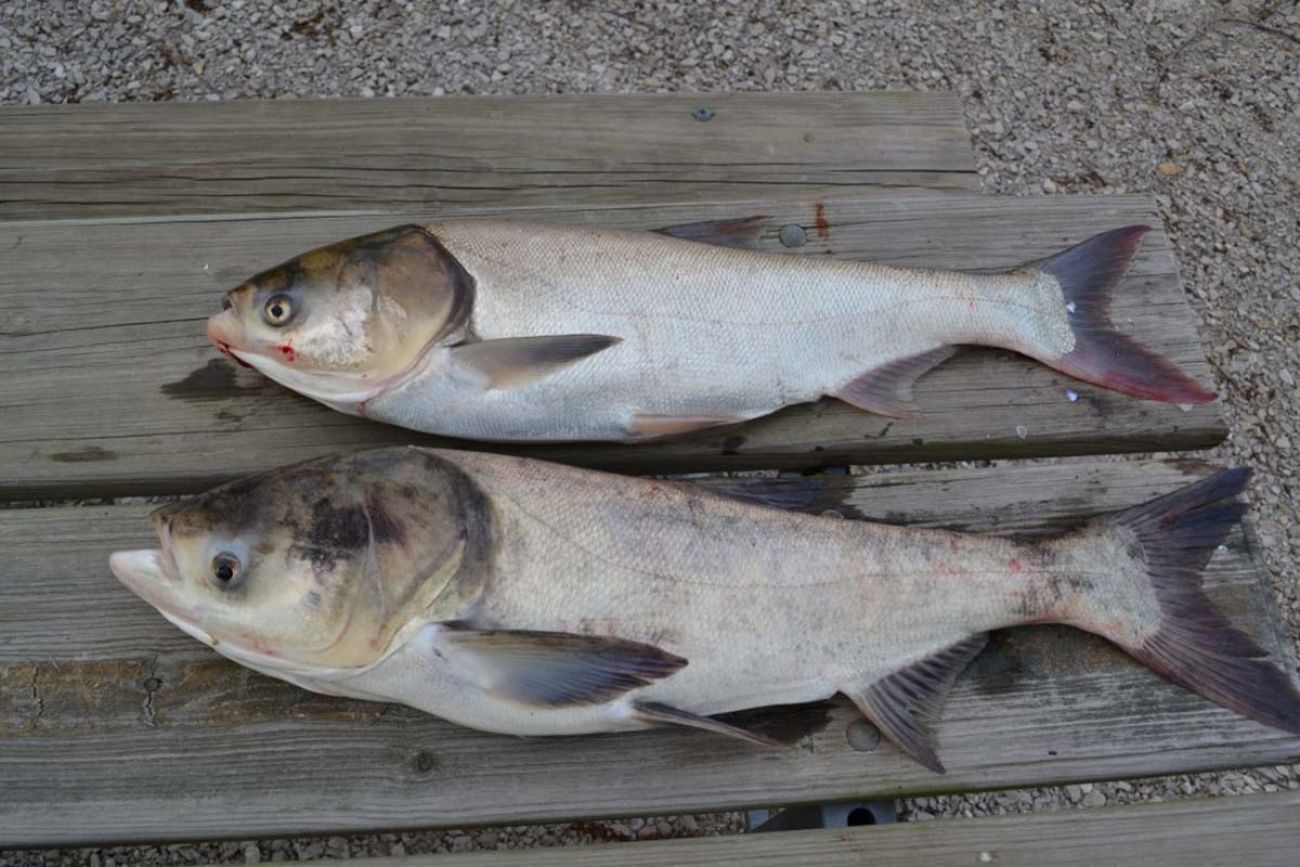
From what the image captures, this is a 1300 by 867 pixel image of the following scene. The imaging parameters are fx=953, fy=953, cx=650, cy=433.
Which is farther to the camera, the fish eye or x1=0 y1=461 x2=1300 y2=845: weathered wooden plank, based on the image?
the fish eye

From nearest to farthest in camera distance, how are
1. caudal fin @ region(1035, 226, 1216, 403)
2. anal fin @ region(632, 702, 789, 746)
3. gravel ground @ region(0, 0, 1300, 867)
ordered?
anal fin @ region(632, 702, 789, 746), caudal fin @ region(1035, 226, 1216, 403), gravel ground @ region(0, 0, 1300, 867)

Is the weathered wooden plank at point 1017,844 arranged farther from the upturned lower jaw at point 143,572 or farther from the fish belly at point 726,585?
the upturned lower jaw at point 143,572

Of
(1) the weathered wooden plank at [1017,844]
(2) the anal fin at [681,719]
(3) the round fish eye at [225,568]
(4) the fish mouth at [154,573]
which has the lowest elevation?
(1) the weathered wooden plank at [1017,844]

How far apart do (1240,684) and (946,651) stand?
70 centimetres

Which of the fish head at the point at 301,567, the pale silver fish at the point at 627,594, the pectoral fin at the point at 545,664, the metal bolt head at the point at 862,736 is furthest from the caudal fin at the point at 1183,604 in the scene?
the fish head at the point at 301,567

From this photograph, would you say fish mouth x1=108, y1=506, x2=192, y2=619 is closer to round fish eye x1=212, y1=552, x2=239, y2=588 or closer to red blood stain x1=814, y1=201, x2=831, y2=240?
round fish eye x1=212, y1=552, x2=239, y2=588

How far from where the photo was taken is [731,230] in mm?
2766

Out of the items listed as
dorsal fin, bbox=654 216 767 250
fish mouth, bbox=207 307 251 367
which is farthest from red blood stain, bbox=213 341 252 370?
dorsal fin, bbox=654 216 767 250

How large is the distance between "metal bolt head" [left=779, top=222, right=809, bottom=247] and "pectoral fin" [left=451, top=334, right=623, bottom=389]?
85cm

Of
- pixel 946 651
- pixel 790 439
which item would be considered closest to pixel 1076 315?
pixel 790 439

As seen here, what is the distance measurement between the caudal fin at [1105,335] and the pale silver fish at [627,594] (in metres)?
0.43

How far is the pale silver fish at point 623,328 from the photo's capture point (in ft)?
7.82

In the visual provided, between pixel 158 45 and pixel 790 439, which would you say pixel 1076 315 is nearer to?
pixel 790 439

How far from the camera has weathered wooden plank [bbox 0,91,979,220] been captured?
3.17m
